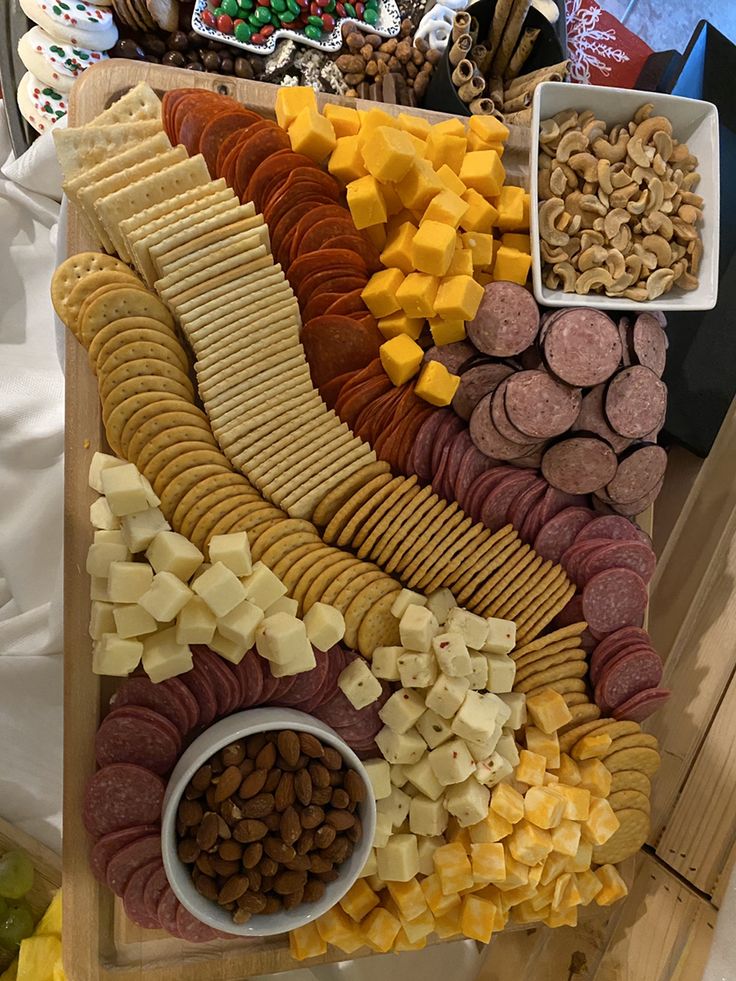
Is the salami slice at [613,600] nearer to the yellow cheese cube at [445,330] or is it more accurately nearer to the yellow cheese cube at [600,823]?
the yellow cheese cube at [600,823]

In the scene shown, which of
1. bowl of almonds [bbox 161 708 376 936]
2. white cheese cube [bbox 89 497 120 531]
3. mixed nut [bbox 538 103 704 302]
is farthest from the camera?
mixed nut [bbox 538 103 704 302]

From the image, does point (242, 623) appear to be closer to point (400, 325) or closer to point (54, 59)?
point (400, 325)

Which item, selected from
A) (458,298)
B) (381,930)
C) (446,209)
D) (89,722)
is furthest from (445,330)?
(381,930)

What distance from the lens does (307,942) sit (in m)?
1.09

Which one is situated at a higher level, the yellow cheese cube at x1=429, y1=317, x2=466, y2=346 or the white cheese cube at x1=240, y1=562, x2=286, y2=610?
the yellow cheese cube at x1=429, y1=317, x2=466, y2=346

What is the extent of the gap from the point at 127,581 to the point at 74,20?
102cm

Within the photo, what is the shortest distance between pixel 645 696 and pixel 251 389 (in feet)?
2.41

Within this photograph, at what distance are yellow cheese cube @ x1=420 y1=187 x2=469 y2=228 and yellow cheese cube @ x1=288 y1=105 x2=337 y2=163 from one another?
0.59 ft

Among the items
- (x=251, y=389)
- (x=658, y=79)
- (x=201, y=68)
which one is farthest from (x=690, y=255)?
(x=201, y=68)

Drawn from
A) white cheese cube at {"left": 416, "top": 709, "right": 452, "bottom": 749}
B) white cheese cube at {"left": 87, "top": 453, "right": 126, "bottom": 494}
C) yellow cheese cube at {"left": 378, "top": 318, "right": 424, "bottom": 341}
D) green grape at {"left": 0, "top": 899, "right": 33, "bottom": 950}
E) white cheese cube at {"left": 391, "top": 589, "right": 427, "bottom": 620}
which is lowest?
green grape at {"left": 0, "top": 899, "right": 33, "bottom": 950}

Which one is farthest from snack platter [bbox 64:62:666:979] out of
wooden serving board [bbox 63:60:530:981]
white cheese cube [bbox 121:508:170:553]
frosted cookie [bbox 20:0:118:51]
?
frosted cookie [bbox 20:0:118:51]

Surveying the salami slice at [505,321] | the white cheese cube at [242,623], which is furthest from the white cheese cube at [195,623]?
the salami slice at [505,321]

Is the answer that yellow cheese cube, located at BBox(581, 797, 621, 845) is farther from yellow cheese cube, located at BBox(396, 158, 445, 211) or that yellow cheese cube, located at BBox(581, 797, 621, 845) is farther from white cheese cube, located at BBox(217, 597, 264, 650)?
yellow cheese cube, located at BBox(396, 158, 445, 211)

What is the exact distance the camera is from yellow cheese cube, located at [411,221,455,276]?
1054 millimetres
